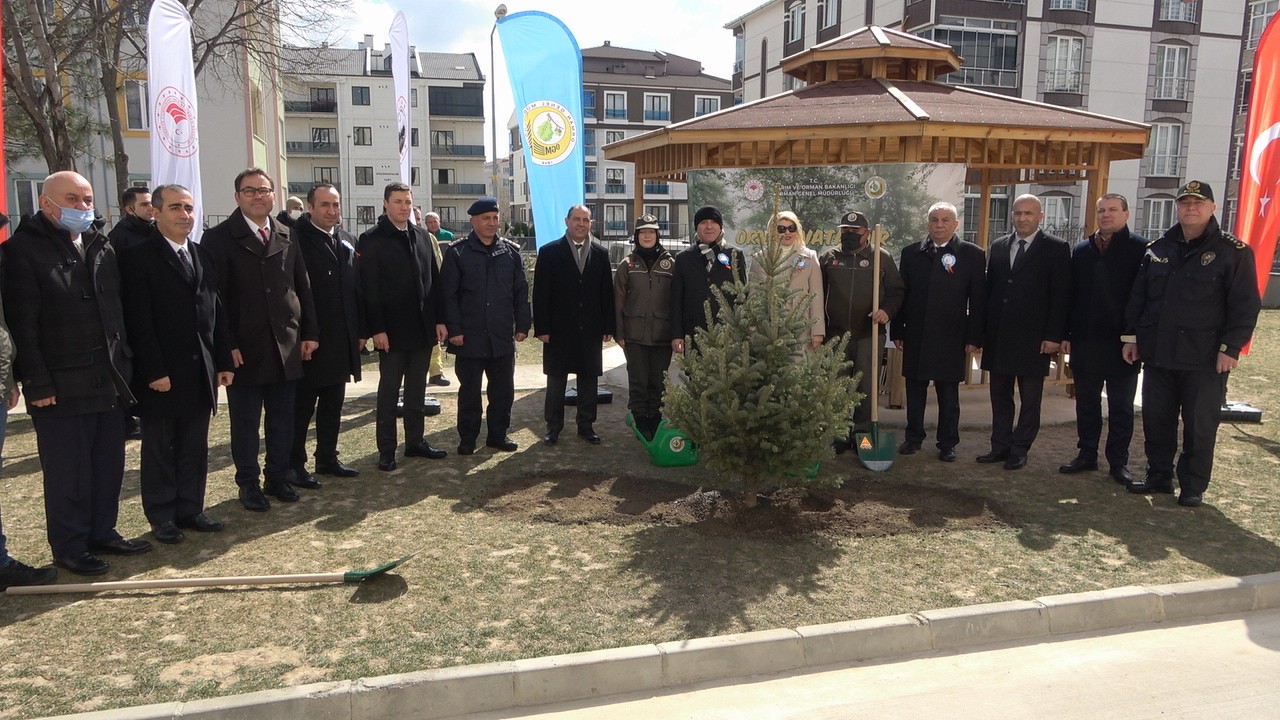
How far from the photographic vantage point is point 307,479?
20.9 feet

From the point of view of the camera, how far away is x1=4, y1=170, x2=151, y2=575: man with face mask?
441 centimetres

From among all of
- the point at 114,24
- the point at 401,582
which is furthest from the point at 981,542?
the point at 114,24

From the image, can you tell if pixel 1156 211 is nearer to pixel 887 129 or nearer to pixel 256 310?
pixel 887 129

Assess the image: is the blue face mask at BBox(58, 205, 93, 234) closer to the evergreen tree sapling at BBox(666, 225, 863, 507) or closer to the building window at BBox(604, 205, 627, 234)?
the evergreen tree sapling at BBox(666, 225, 863, 507)

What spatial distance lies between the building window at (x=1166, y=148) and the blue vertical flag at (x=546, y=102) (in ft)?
114

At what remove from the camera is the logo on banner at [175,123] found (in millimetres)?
8938

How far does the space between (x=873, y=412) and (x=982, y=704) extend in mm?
3535

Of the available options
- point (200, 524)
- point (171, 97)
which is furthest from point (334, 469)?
point (171, 97)

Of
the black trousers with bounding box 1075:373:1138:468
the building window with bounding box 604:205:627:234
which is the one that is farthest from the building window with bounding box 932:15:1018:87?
the building window with bounding box 604:205:627:234

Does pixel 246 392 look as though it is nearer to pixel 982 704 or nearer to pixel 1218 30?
pixel 982 704

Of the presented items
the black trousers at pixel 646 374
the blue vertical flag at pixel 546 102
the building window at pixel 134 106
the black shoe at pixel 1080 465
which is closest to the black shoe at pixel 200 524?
the black trousers at pixel 646 374

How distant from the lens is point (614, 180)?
2576 inches

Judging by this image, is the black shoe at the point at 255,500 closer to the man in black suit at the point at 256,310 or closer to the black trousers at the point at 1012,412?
the man in black suit at the point at 256,310

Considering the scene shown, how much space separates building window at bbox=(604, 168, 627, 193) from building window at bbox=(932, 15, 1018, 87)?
113 feet
